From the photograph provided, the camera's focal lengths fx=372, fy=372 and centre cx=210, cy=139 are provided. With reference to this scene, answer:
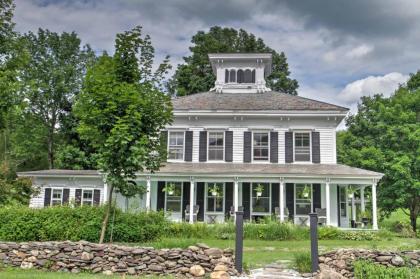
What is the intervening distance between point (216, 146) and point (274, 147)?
316 cm

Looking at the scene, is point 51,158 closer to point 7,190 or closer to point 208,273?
point 7,190

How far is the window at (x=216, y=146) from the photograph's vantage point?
20.5 meters

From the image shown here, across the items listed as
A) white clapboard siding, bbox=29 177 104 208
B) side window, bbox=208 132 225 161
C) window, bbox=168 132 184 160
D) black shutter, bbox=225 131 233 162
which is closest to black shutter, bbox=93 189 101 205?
white clapboard siding, bbox=29 177 104 208

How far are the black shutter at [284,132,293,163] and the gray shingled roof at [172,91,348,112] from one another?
144 cm

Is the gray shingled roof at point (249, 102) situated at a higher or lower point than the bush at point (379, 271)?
higher

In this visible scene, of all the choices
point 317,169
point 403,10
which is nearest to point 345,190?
point 317,169

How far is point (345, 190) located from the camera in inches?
760

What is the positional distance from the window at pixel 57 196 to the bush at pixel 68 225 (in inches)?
383

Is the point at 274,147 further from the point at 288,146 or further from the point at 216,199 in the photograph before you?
the point at 216,199

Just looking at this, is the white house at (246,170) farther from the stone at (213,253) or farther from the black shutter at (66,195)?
the stone at (213,253)

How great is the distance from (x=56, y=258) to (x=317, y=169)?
1312 centimetres

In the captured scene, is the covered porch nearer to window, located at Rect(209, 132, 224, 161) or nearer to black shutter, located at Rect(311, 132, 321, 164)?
black shutter, located at Rect(311, 132, 321, 164)

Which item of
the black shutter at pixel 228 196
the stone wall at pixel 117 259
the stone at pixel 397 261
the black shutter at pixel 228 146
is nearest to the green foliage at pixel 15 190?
the stone wall at pixel 117 259

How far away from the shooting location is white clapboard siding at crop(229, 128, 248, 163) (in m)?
20.3
